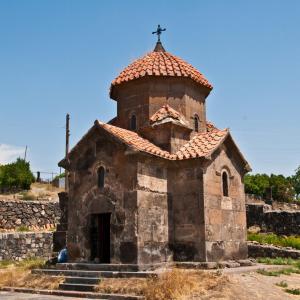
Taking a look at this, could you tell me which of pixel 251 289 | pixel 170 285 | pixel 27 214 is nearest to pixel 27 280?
pixel 170 285

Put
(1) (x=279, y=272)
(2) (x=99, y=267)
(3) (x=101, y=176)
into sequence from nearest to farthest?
(2) (x=99, y=267) < (1) (x=279, y=272) < (3) (x=101, y=176)

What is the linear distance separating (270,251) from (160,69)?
316 inches

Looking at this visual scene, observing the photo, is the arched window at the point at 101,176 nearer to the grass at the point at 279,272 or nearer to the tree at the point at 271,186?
the grass at the point at 279,272

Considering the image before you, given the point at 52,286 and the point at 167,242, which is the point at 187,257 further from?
the point at 52,286

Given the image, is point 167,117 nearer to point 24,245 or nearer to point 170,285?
point 170,285

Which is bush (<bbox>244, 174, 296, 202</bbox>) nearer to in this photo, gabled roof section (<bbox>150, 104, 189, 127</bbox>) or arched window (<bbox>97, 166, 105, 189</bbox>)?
gabled roof section (<bbox>150, 104, 189, 127</bbox>)

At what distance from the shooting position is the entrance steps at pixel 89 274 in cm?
998

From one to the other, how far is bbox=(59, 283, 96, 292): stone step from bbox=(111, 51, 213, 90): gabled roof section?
22.2ft

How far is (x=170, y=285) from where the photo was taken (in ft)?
28.3

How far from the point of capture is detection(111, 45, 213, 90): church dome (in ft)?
44.8

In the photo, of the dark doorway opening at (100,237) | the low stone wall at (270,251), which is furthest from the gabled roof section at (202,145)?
the low stone wall at (270,251)

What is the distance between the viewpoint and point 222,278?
Answer: 29.9 ft

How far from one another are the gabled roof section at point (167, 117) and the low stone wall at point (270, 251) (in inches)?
240

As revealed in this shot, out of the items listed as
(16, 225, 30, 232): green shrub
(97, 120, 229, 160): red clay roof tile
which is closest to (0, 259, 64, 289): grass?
(97, 120, 229, 160): red clay roof tile
